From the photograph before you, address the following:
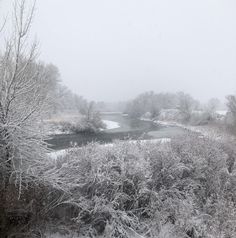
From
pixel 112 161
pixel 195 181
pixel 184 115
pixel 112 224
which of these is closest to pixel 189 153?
pixel 195 181

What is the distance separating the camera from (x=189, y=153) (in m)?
8.05

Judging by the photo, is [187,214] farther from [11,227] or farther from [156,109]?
[156,109]

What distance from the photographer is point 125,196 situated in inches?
232

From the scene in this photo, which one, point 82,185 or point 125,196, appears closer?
point 82,185

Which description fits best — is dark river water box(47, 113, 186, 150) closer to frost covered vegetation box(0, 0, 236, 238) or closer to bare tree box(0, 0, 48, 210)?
frost covered vegetation box(0, 0, 236, 238)

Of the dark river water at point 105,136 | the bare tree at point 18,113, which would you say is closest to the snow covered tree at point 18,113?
the bare tree at point 18,113

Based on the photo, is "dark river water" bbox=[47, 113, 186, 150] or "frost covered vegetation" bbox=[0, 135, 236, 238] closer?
"frost covered vegetation" bbox=[0, 135, 236, 238]

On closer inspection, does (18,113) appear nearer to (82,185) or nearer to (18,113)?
(18,113)

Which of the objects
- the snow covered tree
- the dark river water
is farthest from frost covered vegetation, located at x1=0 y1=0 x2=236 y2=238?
the dark river water

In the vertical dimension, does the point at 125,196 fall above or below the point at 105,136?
above

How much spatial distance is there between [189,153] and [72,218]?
13.8ft

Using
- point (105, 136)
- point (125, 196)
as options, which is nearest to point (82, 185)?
point (125, 196)

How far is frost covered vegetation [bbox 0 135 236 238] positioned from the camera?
4957mm

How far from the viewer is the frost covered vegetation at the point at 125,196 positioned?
16.3 feet
